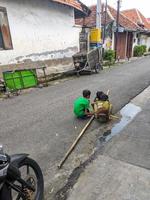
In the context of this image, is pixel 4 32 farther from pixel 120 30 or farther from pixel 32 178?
pixel 120 30

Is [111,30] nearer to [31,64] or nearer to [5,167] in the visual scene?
[31,64]

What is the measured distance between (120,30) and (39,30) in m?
10.2

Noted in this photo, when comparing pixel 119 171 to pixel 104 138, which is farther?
pixel 104 138

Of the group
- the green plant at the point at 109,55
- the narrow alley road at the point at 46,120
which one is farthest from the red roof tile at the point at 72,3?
the narrow alley road at the point at 46,120

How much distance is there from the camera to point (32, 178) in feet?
7.70

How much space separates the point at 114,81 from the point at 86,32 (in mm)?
6882

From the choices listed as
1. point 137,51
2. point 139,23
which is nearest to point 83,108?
point 137,51

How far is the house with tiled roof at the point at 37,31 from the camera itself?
9047mm

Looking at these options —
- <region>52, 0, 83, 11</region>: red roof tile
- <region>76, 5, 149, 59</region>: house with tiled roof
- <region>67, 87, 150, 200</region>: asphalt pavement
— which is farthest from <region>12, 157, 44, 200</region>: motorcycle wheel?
<region>76, 5, 149, 59</region>: house with tiled roof

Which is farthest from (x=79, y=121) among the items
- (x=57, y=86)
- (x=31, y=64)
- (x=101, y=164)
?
(x=31, y=64)

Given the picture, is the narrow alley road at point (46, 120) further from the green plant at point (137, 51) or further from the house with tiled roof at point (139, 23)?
the house with tiled roof at point (139, 23)

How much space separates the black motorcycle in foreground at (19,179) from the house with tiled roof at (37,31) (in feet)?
24.8

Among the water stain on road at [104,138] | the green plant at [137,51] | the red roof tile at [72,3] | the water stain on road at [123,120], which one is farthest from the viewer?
the green plant at [137,51]

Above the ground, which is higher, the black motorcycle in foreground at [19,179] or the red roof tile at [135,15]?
the red roof tile at [135,15]
